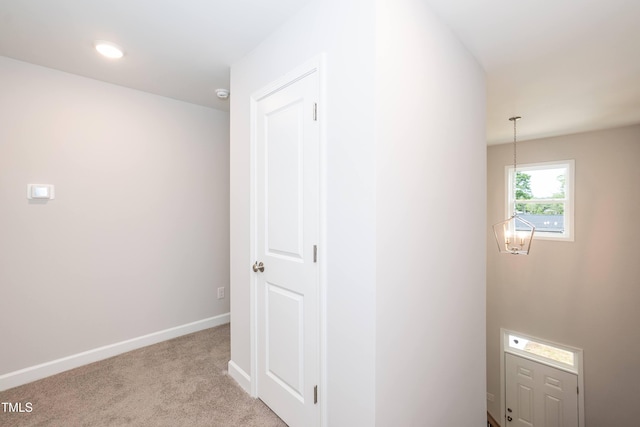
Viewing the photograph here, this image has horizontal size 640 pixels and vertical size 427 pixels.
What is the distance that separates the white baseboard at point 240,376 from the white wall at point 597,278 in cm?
412

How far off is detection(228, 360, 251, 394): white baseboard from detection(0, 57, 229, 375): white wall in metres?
1.08

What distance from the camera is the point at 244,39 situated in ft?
6.38

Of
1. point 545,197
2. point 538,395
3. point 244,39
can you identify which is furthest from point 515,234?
point 244,39

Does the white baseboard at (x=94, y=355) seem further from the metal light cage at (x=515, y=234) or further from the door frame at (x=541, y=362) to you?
the door frame at (x=541, y=362)

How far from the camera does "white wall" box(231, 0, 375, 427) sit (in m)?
1.30

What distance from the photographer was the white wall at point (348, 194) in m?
1.30

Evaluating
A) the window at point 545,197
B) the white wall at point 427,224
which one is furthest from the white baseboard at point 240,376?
the window at point 545,197

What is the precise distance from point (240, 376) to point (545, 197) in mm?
5096

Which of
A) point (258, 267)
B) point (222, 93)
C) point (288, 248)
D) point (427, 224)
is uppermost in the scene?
point (222, 93)

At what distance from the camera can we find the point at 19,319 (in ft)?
7.24

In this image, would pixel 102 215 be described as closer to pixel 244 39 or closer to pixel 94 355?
pixel 94 355

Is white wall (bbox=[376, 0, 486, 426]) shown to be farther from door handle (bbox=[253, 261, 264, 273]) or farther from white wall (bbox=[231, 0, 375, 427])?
door handle (bbox=[253, 261, 264, 273])

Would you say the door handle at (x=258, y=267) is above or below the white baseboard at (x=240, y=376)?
above

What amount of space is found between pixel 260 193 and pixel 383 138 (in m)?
0.99
